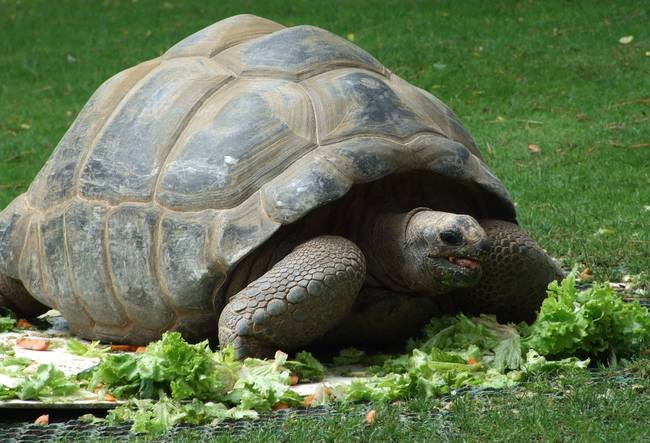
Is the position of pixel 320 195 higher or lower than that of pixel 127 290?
higher

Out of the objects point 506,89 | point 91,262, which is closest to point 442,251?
point 91,262

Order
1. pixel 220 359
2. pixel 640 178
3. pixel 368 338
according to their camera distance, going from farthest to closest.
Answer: pixel 640 178
pixel 368 338
pixel 220 359

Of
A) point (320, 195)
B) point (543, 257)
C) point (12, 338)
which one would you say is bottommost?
point (12, 338)

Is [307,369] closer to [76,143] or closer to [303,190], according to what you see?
[303,190]

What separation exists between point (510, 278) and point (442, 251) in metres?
0.52

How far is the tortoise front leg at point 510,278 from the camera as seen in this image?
15.5 ft

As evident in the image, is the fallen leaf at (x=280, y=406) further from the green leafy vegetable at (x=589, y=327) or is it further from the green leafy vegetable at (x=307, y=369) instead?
the green leafy vegetable at (x=589, y=327)

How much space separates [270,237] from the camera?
4.38 m

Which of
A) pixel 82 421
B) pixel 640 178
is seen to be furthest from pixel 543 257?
pixel 640 178

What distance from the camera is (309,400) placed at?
392cm

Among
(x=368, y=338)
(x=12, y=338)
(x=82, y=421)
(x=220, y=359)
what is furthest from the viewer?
(x=12, y=338)

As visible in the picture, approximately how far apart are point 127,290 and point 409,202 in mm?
1120

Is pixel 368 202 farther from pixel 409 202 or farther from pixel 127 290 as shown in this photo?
pixel 127 290

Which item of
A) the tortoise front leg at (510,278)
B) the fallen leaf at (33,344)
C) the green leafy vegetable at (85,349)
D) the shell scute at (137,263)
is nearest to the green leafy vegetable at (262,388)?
the shell scute at (137,263)
